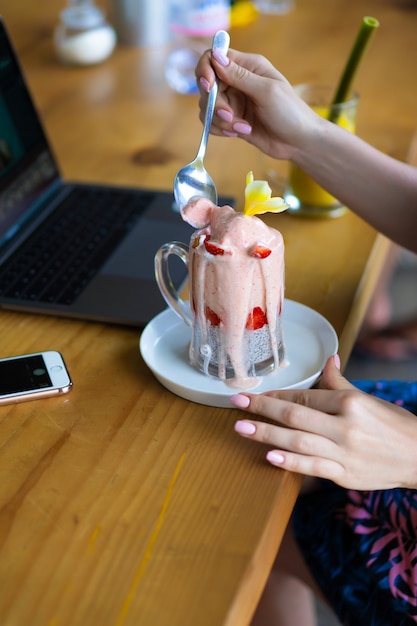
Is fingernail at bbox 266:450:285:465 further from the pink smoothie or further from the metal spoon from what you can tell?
the metal spoon

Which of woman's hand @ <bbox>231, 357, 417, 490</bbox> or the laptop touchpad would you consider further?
the laptop touchpad

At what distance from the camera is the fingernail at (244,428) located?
605 millimetres

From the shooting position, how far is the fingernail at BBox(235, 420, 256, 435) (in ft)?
1.98

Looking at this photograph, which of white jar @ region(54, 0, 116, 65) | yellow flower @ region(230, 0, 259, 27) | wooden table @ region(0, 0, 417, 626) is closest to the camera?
wooden table @ region(0, 0, 417, 626)

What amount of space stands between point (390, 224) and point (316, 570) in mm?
403

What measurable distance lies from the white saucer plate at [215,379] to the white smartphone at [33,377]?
0.27 feet

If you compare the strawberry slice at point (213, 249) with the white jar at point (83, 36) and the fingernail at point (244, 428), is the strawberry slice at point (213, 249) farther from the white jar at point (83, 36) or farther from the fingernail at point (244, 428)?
the white jar at point (83, 36)

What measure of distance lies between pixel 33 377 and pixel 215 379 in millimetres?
173

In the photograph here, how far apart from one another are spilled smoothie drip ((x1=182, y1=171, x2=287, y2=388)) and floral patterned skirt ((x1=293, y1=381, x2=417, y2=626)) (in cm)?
22

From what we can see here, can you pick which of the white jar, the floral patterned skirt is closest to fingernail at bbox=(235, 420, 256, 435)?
the floral patterned skirt

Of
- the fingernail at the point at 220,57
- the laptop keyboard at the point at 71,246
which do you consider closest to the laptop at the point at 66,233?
the laptop keyboard at the point at 71,246

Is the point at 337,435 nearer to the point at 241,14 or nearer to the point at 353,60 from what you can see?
the point at 353,60

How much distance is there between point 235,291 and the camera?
0.62 metres

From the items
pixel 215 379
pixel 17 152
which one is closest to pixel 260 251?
pixel 215 379
